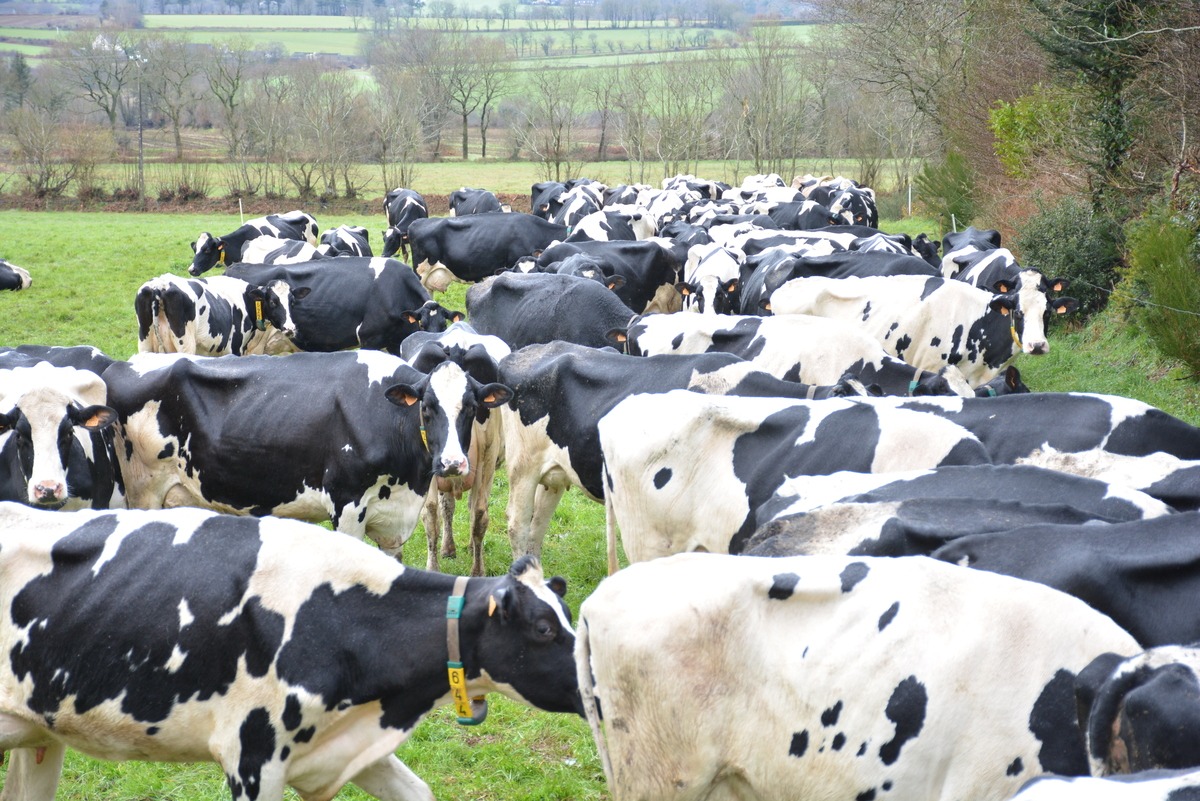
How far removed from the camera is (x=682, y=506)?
7145 millimetres

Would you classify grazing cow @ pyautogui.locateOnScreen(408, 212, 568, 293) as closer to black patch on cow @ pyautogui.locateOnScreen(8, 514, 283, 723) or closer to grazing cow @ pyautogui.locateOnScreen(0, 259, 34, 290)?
grazing cow @ pyautogui.locateOnScreen(0, 259, 34, 290)

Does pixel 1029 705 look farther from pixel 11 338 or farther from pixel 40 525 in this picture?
pixel 11 338

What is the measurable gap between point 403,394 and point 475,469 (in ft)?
4.92

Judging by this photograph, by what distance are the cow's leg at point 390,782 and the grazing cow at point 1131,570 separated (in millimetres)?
2923

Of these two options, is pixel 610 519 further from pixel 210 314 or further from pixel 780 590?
pixel 210 314

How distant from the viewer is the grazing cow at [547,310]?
1306 cm

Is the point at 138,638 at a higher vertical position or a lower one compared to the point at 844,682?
lower

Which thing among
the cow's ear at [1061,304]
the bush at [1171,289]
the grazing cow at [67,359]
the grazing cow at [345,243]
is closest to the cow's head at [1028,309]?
the cow's ear at [1061,304]

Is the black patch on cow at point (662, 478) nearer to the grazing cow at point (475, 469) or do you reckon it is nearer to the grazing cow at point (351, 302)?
the grazing cow at point (475, 469)

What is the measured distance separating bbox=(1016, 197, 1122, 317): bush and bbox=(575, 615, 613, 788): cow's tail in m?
15.6

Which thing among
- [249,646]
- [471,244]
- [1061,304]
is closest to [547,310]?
→ [1061,304]

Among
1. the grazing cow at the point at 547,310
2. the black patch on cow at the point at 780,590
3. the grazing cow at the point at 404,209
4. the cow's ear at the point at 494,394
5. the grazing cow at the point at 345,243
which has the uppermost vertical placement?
the black patch on cow at the point at 780,590

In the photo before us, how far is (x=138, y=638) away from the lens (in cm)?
505

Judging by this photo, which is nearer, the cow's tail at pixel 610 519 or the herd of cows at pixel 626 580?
the herd of cows at pixel 626 580
